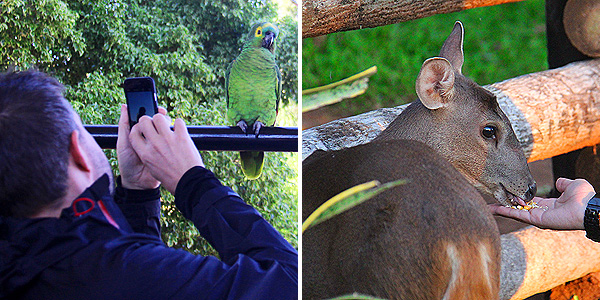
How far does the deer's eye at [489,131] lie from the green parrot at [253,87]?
0.46 m

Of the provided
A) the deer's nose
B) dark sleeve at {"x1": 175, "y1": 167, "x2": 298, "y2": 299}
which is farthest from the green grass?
dark sleeve at {"x1": 175, "y1": 167, "x2": 298, "y2": 299}

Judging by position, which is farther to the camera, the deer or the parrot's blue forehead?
the parrot's blue forehead

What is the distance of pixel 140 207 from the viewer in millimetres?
942

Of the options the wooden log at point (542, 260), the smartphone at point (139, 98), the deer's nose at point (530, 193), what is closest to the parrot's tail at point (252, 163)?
the smartphone at point (139, 98)

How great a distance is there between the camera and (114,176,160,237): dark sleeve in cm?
91

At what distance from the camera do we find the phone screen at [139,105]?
958mm

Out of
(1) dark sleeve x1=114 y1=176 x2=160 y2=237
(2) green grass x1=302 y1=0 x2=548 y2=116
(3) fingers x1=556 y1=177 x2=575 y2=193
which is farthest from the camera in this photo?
(2) green grass x1=302 y1=0 x2=548 y2=116

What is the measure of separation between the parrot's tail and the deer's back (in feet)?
0.63

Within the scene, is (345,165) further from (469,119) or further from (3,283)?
(3,283)

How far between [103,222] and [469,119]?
754mm

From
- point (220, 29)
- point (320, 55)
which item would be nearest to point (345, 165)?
point (220, 29)

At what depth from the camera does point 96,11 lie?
1034mm

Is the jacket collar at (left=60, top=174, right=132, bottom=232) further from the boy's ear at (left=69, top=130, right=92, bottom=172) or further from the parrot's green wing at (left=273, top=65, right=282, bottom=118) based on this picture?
the parrot's green wing at (left=273, top=65, right=282, bottom=118)

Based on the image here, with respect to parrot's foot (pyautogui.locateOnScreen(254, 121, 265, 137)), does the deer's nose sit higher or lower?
lower
